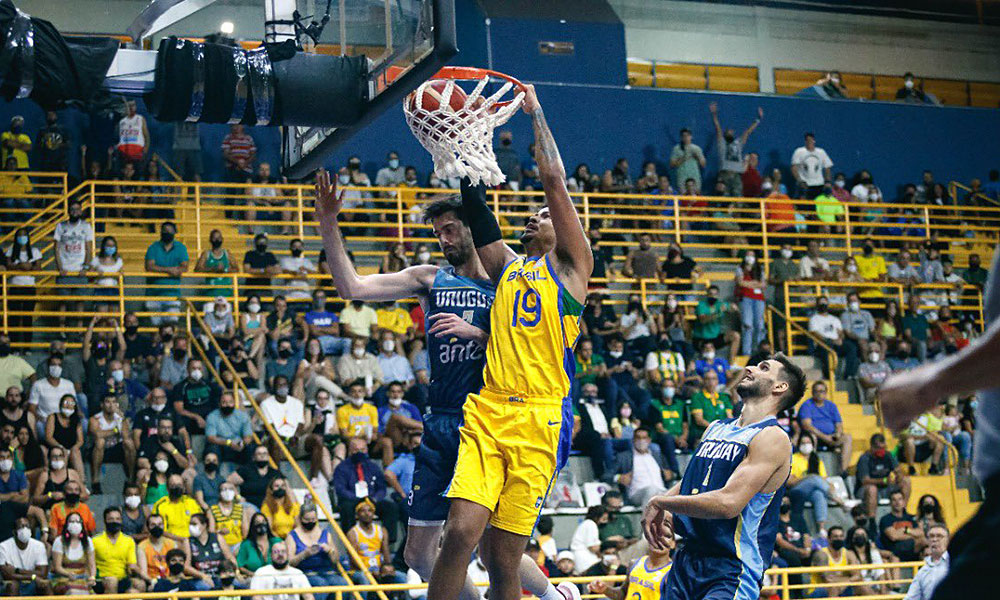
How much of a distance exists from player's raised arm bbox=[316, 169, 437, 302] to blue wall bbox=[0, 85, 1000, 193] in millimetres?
14541

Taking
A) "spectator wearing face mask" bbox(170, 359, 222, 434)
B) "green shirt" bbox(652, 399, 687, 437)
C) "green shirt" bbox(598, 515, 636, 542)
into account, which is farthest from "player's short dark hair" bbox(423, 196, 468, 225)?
"green shirt" bbox(652, 399, 687, 437)

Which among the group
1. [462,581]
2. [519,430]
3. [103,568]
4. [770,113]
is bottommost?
[103,568]

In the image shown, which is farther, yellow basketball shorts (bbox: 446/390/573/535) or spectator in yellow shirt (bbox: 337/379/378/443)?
spectator in yellow shirt (bbox: 337/379/378/443)

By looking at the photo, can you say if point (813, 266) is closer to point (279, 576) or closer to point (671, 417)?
point (671, 417)

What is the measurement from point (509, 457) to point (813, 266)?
51.1ft

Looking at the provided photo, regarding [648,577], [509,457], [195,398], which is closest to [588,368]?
[195,398]

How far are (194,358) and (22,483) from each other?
11.8ft

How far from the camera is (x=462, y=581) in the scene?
6297 mm

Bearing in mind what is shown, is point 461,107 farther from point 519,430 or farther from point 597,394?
point 597,394

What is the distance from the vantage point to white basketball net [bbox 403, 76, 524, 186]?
686cm

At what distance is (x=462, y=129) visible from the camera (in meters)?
7.00

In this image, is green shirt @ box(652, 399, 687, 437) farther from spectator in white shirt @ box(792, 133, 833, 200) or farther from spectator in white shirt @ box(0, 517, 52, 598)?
spectator in white shirt @ box(792, 133, 833, 200)

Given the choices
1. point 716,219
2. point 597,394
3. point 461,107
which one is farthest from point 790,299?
point 461,107

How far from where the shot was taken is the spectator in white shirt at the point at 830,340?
19547 mm
